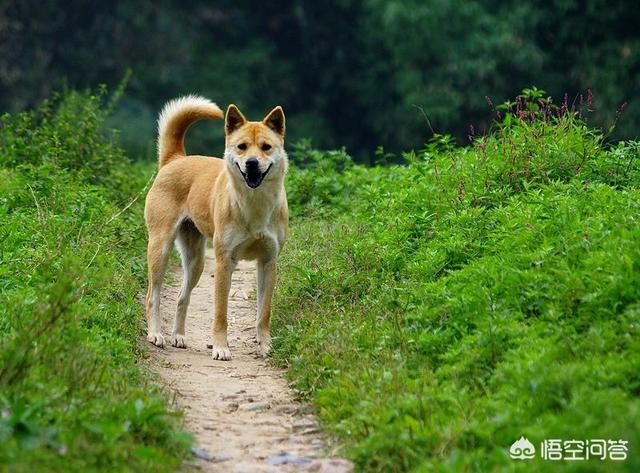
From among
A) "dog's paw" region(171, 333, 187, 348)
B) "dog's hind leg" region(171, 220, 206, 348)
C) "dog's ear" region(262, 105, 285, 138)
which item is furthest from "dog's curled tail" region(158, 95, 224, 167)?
"dog's paw" region(171, 333, 187, 348)

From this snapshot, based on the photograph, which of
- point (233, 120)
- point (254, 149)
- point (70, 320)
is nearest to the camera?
point (70, 320)

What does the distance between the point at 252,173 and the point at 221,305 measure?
992 mm

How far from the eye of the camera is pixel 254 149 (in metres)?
7.52

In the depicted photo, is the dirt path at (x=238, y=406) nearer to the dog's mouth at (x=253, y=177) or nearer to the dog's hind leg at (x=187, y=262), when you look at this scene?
the dog's hind leg at (x=187, y=262)

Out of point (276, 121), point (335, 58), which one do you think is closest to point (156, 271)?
point (276, 121)

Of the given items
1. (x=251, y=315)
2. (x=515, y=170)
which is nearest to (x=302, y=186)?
(x=251, y=315)

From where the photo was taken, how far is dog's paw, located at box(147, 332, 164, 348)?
7.73 metres

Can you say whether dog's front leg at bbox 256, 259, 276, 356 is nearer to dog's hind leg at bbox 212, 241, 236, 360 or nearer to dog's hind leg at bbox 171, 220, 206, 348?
dog's hind leg at bbox 212, 241, 236, 360

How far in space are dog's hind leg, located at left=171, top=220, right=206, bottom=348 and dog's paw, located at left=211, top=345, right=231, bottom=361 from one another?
20.8 inches

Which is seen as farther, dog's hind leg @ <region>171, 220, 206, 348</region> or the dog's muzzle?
dog's hind leg @ <region>171, 220, 206, 348</region>

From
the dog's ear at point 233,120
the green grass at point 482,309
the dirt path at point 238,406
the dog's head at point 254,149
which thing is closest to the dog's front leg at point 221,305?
the dirt path at point 238,406

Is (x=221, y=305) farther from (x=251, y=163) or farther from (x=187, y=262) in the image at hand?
(x=251, y=163)

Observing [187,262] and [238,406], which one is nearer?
[238,406]

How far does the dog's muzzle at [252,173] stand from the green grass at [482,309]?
102 centimetres
